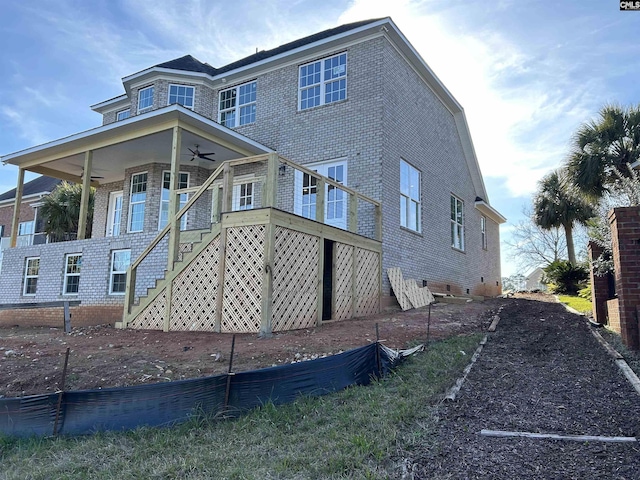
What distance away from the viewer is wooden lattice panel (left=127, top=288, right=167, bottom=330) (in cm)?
928

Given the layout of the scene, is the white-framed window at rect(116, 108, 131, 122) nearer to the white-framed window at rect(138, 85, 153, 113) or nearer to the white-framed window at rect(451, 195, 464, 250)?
the white-framed window at rect(138, 85, 153, 113)

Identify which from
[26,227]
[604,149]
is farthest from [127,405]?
[26,227]

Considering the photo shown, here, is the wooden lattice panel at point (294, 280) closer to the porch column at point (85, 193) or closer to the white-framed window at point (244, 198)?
the white-framed window at point (244, 198)

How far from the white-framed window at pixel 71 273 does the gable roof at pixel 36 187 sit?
46.1 ft

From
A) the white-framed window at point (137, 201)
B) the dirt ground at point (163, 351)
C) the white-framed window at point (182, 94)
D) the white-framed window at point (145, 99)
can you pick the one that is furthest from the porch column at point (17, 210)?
the dirt ground at point (163, 351)

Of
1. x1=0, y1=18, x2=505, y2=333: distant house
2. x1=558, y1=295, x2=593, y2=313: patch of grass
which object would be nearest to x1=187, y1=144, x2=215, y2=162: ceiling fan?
x1=0, y1=18, x2=505, y2=333: distant house

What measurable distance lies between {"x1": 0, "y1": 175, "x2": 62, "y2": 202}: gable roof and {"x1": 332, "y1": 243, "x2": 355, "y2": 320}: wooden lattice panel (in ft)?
Answer: 70.1

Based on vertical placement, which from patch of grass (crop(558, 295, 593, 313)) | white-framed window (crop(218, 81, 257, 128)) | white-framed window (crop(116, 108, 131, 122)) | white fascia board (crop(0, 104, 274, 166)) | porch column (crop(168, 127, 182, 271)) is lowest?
patch of grass (crop(558, 295, 593, 313))

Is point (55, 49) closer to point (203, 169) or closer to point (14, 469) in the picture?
point (203, 169)

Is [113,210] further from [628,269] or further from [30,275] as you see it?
[628,269]

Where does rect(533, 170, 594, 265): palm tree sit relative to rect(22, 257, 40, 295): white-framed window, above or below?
above

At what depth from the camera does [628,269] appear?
6332 millimetres

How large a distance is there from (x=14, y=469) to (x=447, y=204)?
15253 mm

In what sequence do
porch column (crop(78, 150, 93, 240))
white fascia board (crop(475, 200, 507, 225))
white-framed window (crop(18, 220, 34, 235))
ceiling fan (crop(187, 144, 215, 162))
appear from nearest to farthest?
porch column (crop(78, 150, 93, 240)) → ceiling fan (crop(187, 144, 215, 162)) → white fascia board (crop(475, 200, 507, 225)) → white-framed window (crop(18, 220, 34, 235))
